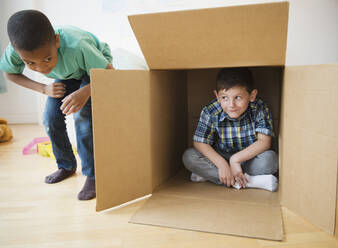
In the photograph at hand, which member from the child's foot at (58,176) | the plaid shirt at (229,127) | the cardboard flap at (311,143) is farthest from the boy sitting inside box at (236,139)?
the child's foot at (58,176)

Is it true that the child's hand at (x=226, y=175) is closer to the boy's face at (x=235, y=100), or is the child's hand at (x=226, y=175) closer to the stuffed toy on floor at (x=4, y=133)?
the boy's face at (x=235, y=100)

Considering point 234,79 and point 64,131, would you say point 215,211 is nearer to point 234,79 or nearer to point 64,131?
point 234,79

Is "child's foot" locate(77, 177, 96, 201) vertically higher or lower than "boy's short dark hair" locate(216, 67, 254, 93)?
lower

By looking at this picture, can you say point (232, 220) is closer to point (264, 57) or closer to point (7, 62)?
point (264, 57)

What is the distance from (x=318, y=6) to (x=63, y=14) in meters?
1.27

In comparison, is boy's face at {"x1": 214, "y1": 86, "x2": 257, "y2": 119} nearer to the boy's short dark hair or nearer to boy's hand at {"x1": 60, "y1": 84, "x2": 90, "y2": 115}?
the boy's short dark hair

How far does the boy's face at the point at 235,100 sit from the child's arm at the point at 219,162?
0.47 ft

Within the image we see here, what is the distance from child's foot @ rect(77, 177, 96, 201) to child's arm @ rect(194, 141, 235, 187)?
1.27ft

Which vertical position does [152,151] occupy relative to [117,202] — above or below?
above

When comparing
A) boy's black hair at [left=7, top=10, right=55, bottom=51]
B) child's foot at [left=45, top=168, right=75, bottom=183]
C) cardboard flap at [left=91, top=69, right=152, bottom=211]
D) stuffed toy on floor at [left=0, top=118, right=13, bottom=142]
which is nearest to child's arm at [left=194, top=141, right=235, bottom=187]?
cardboard flap at [left=91, top=69, right=152, bottom=211]

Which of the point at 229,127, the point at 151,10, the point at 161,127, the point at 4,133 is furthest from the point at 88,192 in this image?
the point at 4,133

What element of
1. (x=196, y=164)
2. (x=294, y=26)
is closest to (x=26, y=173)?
(x=196, y=164)

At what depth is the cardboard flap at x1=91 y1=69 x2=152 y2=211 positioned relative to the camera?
78cm

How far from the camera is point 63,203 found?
888 millimetres
